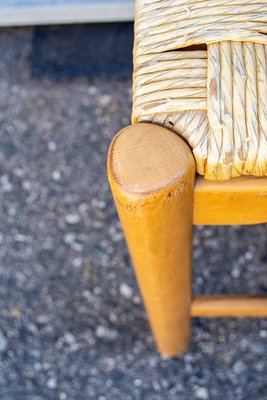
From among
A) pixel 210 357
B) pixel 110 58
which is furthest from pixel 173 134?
pixel 110 58

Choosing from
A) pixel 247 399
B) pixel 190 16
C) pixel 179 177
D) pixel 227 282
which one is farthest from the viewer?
pixel 227 282

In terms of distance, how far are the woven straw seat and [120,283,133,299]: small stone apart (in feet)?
2.13

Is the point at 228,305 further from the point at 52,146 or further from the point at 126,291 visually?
the point at 52,146

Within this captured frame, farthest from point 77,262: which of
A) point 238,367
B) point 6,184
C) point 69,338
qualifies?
point 238,367

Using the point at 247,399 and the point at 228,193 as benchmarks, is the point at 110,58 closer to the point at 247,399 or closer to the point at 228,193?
the point at 247,399

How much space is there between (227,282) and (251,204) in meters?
0.59

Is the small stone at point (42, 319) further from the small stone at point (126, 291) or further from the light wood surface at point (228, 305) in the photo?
the light wood surface at point (228, 305)

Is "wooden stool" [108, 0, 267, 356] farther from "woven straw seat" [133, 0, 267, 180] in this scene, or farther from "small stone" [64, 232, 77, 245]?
"small stone" [64, 232, 77, 245]

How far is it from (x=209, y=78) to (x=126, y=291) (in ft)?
2.25

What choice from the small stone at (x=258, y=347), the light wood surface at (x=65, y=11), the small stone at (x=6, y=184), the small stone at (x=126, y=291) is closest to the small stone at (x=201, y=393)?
the small stone at (x=258, y=347)

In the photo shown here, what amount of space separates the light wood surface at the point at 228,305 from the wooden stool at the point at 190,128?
11.6 inches

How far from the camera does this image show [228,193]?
639 mm

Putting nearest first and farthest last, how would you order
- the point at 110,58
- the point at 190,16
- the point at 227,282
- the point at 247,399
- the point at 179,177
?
the point at 179,177
the point at 190,16
the point at 247,399
the point at 227,282
the point at 110,58

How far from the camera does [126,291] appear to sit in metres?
1.25
